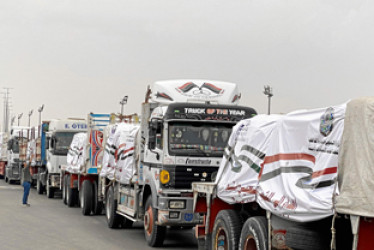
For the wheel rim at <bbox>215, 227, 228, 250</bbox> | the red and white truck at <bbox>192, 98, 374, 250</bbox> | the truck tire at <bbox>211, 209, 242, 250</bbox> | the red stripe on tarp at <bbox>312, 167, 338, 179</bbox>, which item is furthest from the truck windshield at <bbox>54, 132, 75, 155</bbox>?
the red stripe on tarp at <bbox>312, 167, 338, 179</bbox>

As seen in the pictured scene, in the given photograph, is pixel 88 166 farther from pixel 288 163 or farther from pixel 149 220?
pixel 288 163

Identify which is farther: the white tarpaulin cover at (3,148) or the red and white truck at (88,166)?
the white tarpaulin cover at (3,148)

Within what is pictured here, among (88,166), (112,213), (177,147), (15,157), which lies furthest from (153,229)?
(15,157)

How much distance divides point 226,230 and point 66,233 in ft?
25.9

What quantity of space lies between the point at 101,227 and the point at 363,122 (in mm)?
12879

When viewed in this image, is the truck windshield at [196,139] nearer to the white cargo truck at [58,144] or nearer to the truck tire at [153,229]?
the truck tire at [153,229]

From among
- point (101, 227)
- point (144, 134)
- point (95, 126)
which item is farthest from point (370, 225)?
point (95, 126)

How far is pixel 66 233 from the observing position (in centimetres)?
1717

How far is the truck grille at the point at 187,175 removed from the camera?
1406 cm

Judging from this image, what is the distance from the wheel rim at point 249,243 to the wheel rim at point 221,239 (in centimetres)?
112

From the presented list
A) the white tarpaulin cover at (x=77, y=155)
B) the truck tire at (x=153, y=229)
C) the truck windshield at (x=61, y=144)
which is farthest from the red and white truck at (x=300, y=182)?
the truck windshield at (x=61, y=144)

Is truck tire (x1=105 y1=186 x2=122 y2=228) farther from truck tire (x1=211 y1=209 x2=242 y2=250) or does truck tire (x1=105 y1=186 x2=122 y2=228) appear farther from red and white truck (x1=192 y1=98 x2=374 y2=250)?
truck tire (x1=211 y1=209 x2=242 y2=250)

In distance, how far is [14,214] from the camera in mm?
22219

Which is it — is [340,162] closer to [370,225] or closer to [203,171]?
[370,225]
